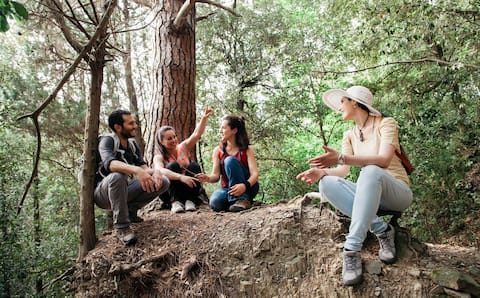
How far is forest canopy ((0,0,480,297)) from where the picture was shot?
4824 millimetres

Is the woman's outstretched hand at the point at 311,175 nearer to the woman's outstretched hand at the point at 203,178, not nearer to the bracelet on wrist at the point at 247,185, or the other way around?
the bracelet on wrist at the point at 247,185

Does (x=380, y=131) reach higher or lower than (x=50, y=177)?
higher

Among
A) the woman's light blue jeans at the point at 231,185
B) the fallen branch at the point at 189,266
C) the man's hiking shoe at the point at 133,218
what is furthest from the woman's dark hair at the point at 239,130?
the fallen branch at the point at 189,266

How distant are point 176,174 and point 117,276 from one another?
1228 mm

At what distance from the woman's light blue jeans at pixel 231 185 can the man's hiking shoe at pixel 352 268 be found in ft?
5.31

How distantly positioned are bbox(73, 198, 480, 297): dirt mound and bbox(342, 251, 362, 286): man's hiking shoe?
0.08 meters

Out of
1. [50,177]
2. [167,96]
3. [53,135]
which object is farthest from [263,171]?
[50,177]

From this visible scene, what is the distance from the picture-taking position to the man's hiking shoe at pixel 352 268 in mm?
2383

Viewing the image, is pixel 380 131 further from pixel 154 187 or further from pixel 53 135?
pixel 53 135

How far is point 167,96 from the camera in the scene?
16.1 ft

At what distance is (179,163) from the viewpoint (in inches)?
166

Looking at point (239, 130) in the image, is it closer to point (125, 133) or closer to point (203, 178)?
point (203, 178)

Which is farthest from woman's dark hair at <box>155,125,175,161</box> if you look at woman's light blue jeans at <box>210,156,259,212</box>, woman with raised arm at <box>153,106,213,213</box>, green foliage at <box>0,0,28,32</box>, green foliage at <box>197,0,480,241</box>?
green foliage at <box>0,0,28,32</box>

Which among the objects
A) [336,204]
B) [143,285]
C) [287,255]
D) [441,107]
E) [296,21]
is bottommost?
[143,285]
